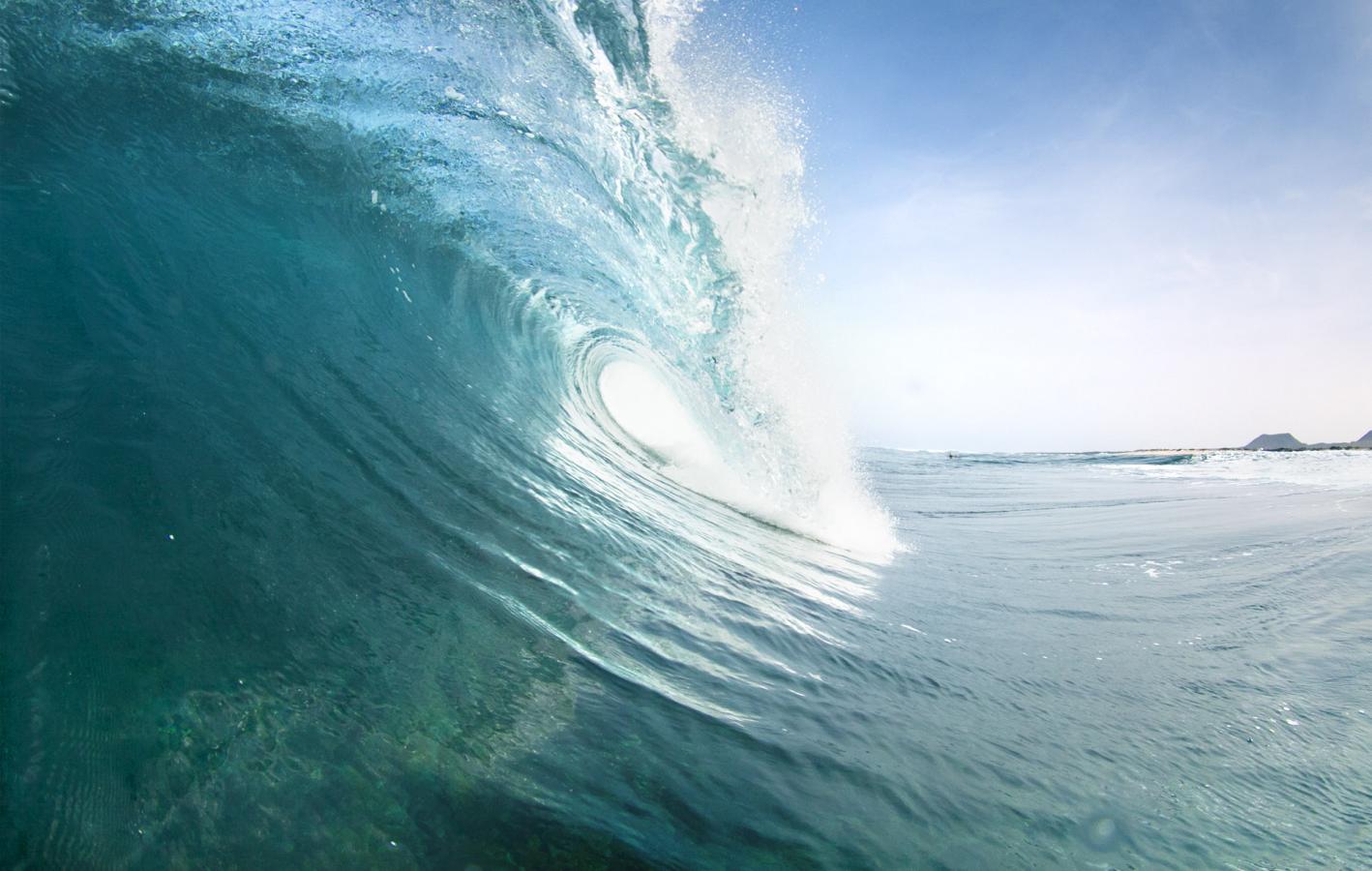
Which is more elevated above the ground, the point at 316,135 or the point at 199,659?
the point at 316,135

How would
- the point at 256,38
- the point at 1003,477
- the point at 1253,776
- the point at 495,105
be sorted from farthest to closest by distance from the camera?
the point at 1003,477
the point at 495,105
the point at 256,38
the point at 1253,776

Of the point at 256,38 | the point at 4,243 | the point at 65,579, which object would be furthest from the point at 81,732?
the point at 256,38

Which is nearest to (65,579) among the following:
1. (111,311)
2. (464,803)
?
(464,803)

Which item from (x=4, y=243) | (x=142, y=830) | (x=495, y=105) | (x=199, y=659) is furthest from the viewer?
(x=495, y=105)

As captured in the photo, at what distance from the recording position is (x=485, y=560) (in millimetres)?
2871

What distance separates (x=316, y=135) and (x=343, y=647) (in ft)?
16.2

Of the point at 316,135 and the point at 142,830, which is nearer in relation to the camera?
the point at 142,830

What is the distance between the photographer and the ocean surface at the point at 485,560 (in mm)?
1660

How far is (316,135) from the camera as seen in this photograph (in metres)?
5.33

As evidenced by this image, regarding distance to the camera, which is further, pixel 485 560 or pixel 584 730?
pixel 485 560

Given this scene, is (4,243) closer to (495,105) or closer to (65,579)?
(65,579)

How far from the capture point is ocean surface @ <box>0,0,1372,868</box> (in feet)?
5.45

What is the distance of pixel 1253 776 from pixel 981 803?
1.17 metres

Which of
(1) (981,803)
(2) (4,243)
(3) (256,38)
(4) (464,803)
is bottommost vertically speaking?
(4) (464,803)
